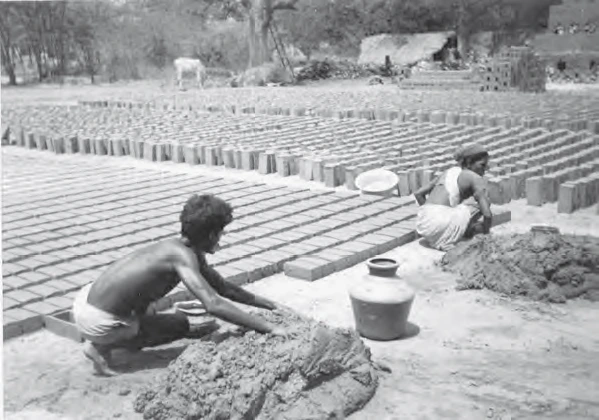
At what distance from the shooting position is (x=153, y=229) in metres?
5.19

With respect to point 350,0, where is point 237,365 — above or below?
below

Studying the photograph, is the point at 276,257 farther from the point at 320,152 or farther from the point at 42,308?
the point at 320,152

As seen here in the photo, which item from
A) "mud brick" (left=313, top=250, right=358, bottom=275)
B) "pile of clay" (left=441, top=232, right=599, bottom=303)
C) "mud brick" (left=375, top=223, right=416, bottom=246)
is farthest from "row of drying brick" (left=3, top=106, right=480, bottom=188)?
"pile of clay" (left=441, top=232, right=599, bottom=303)

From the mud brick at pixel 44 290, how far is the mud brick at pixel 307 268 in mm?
1474

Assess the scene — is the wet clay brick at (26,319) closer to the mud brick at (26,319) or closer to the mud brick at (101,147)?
the mud brick at (26,319)

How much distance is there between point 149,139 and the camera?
30.4ft

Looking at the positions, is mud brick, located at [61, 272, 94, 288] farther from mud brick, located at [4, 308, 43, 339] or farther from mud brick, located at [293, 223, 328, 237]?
mud brick, located at [293, 223, 328, 237]

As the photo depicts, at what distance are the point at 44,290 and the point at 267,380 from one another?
206 cm

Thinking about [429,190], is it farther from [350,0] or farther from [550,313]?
[350,0]

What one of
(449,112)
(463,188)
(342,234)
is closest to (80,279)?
(342,234)

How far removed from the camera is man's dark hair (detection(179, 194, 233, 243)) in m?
2.77

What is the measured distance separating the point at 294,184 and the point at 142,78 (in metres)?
24.4

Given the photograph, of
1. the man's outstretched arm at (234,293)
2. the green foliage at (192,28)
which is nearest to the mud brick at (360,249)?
the man's outstretched arm at (234,293)

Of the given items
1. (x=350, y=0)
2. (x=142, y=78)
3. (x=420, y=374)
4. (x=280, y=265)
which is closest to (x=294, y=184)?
(x=280, y=265)
